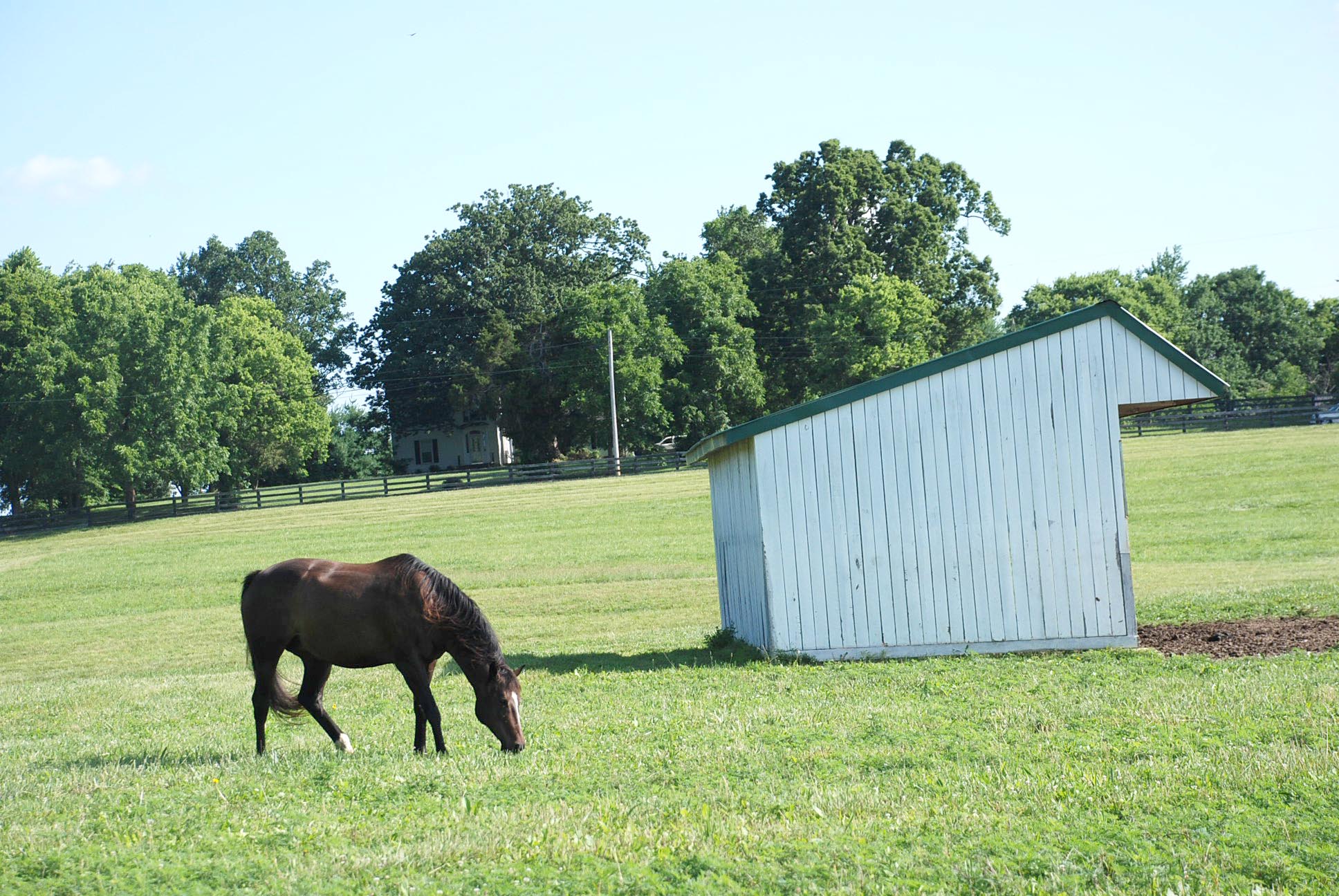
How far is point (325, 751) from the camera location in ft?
27.9

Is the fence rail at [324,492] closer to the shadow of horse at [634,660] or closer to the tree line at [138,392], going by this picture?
the tree line at [138,392]

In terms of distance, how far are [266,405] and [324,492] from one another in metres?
11.7

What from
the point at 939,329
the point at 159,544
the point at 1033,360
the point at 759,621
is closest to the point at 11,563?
the point at 159,544

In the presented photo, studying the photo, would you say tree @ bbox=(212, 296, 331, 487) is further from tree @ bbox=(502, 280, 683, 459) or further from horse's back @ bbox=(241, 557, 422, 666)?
horse's back @ bbox=(241, 557, 422, 666)

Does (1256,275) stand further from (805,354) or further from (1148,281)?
(805,354)

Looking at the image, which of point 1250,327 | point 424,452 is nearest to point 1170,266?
point 1250,327

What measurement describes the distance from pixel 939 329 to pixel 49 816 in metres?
60.2

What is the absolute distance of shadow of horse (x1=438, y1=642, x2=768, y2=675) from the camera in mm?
13641

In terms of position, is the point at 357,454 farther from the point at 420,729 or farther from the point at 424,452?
the point at 420,729

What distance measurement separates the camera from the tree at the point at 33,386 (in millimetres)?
51750

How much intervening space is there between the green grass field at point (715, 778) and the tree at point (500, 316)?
156 ft

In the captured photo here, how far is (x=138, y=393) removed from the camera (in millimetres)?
52812

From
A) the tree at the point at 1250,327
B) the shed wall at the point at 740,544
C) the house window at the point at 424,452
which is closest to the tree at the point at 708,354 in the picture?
the house window at the point at 424,452

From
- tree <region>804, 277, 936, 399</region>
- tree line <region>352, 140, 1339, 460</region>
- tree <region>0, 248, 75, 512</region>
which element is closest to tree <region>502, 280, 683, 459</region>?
tree line <region>352, 140, 1339, 460</region>
